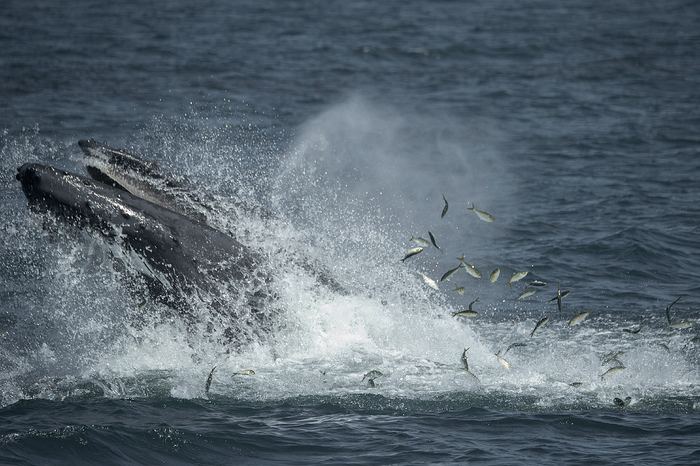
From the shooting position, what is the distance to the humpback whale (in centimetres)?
772

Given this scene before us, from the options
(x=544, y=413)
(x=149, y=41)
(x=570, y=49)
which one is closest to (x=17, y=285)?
(x=544, y=413)

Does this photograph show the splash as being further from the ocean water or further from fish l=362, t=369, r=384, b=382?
fish l=362, t=369, r=384, b=382

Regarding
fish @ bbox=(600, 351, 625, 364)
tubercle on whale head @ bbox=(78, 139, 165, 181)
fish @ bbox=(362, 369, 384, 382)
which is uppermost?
tubercle on whale head @ bbox=(78, 139, 165, 181)

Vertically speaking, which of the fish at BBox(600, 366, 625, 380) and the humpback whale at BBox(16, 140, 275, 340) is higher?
the humpback whale at BBox(16, 140, 275, 340)

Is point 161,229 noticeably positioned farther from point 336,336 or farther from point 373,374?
point 336,336

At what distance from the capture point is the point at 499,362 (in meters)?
10.0

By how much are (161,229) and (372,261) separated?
601cm

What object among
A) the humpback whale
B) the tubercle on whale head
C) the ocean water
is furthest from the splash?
the tubercle on whale head

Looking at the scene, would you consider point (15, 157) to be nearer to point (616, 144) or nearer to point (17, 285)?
point (17, 285)

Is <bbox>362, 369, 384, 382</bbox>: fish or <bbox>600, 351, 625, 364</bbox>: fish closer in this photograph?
<bbox>362, 369, 384, 382</bbox>: fish

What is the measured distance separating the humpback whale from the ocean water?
234mm

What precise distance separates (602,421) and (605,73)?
93.6 ft

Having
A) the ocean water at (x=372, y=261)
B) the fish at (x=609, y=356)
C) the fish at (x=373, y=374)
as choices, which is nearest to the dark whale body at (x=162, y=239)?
the ocean water at (x=372, y=261)

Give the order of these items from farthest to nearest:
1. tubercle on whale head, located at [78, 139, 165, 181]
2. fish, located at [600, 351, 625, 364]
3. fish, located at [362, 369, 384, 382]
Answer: fish, located at [600, 351, 625, 364]
fish, located at [362, 369, 384, 382]
tubercle on whale head, located at [78, 139, 165, 181]
